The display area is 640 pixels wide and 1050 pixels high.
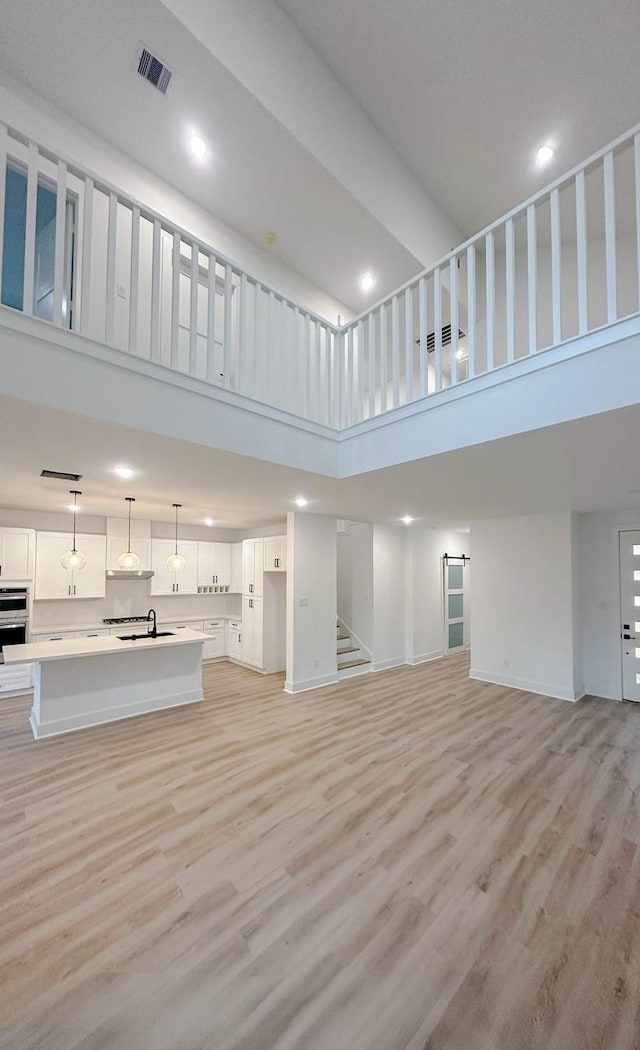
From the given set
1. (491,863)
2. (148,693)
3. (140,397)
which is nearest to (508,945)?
(491,863)

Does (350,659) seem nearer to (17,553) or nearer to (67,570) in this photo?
(67,570)

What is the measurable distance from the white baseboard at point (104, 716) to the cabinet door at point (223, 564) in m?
2.93

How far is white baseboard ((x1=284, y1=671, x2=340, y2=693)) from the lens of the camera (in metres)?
5.75

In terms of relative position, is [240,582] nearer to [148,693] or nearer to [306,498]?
[148,693]

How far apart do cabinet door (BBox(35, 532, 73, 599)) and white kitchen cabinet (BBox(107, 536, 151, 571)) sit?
59cm

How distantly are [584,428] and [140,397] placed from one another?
8.90 ft

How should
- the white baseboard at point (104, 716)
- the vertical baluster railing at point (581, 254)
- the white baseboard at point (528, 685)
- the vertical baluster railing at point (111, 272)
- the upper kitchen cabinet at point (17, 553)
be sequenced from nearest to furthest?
1. the vertical baluster railing at point (581, 254)
2. the vertical baluster railing at point (111, 272)
3. the white baseboard at point (104, 716)
4. the white baseboard at point (528, 685)
5. the upper kitchen cabinet at point (17, 553)

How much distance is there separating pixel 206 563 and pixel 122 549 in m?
1.53

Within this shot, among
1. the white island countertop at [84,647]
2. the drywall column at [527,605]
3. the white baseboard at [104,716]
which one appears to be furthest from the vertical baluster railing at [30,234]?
the drywall column at [527,605]

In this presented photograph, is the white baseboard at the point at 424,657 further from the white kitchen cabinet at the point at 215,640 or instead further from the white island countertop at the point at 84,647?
the white island countertop at the point at 84,647

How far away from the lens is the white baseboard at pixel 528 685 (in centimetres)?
557

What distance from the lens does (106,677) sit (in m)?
4.63

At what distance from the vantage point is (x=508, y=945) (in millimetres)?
1925

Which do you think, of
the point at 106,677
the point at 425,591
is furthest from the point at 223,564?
the point at 425,591
